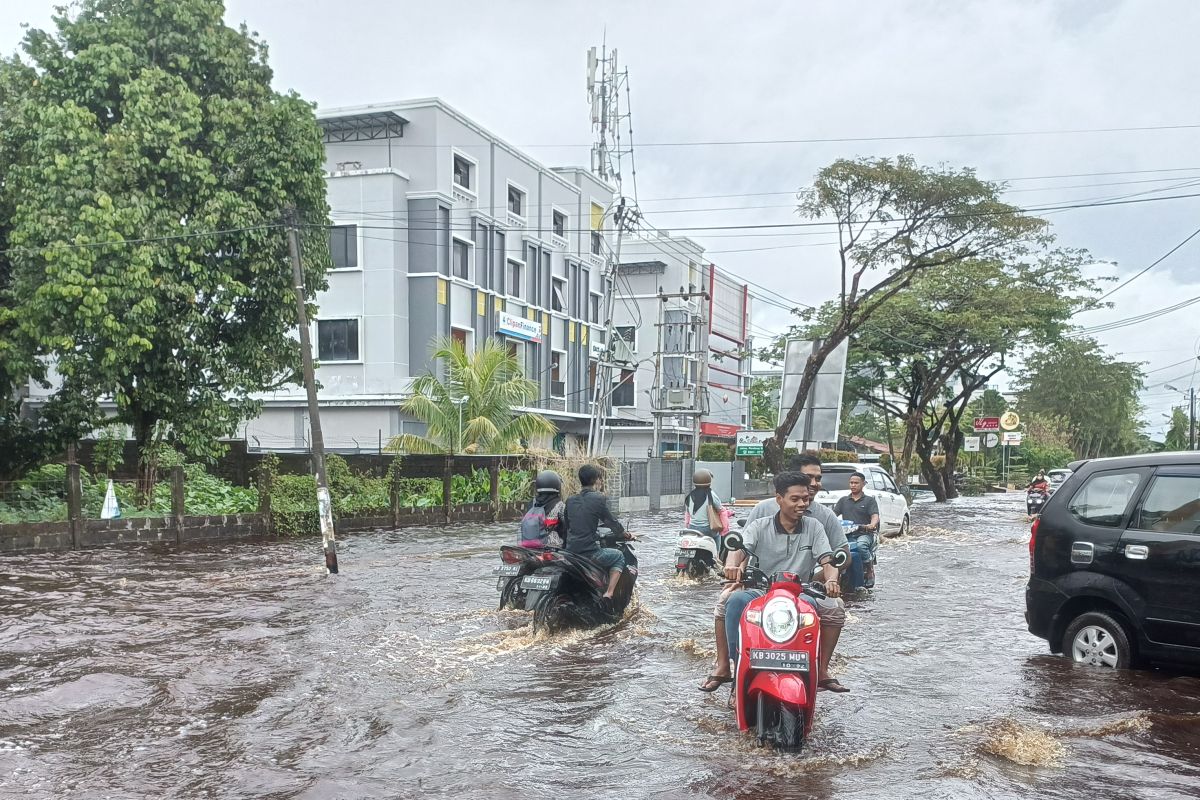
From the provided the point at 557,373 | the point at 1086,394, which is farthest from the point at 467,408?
the point at 1086,394

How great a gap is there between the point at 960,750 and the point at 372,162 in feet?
109

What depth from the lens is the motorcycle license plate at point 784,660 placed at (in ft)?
18.2

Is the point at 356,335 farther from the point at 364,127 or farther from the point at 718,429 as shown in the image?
the point at 718,429

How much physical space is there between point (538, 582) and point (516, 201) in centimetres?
3386

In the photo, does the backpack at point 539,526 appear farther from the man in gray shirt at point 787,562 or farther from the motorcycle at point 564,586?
the man in gray shirt at point 787,562

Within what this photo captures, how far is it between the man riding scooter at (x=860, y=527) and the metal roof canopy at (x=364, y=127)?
26548mm

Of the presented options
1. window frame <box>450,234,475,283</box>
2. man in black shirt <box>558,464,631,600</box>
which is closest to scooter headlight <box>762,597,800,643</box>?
man in black shirt <box>558,464,631,600</box>

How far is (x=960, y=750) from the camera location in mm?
6027

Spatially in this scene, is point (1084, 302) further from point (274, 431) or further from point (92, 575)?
point (92, 575)

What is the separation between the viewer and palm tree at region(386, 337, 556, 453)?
29188mm

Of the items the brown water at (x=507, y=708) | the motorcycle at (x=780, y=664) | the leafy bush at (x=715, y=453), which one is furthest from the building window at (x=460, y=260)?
the motorcycle at (x=780, y=664)

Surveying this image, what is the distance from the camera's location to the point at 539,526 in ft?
34.1

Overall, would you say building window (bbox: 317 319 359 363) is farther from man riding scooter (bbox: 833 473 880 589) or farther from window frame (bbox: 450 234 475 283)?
man riding scooter (bbox: 833 473 880 589)

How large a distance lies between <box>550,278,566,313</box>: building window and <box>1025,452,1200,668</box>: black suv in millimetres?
37150
